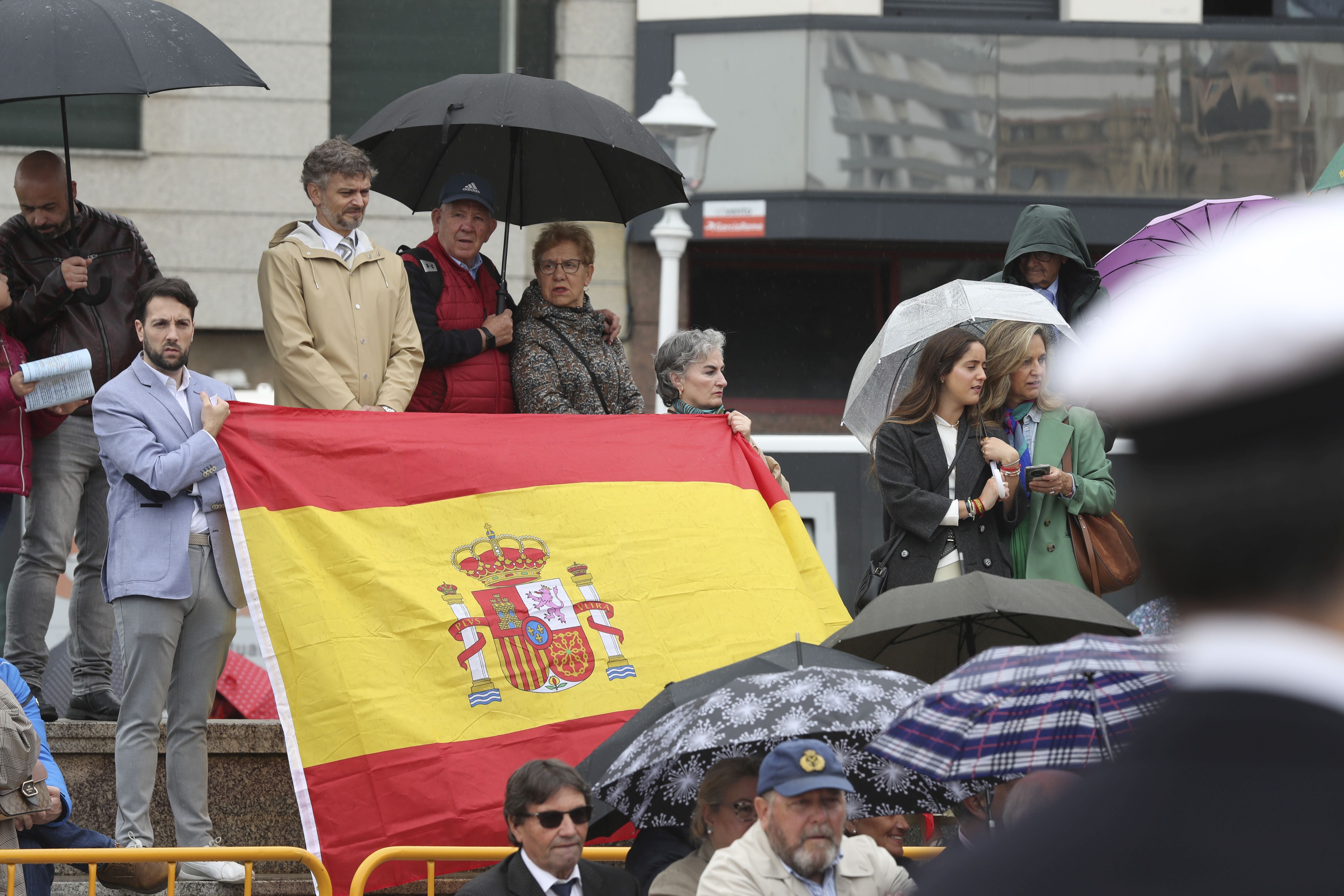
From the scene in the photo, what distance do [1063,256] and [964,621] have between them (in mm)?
2053

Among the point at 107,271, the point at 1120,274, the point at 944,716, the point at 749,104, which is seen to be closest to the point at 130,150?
the point at 749,104

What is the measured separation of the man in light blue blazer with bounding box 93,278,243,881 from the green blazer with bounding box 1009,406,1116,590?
10.0 feet

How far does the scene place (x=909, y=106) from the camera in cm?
1494

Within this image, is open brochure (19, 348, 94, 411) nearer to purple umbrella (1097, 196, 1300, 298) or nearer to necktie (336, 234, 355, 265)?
necktie (336, 234, 355, 265)

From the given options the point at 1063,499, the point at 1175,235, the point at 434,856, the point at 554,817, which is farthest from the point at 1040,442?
the point at 434,856

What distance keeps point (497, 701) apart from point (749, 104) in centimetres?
995

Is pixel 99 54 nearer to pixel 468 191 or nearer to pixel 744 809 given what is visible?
pixel 468 191

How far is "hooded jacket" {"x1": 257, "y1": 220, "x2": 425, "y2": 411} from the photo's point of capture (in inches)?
259

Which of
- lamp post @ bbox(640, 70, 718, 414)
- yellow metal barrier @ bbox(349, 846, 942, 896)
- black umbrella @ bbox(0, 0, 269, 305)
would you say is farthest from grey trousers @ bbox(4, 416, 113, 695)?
lamp post @ bbox(640, 70, 718, 414)

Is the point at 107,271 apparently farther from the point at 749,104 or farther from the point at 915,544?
the point at 749,104

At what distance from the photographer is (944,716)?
4.47 m

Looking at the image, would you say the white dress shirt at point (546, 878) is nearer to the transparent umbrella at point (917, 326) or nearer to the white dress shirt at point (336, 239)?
the transparent umbrella at point (917, 326)

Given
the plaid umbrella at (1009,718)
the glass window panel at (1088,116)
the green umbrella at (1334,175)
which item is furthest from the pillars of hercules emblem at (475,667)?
the glass window panel at (1088,116)

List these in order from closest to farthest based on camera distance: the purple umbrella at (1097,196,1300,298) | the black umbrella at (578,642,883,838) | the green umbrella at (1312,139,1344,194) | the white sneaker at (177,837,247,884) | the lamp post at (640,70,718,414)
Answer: the black umbrella at (578,642,883,838)
the white sneaker at (177,837,247,884)
the green umbrella at (1312,139,1344,194)
the purple umbrella at (1097,196,1300,298)
the lamp post at (640,70,718,414)
